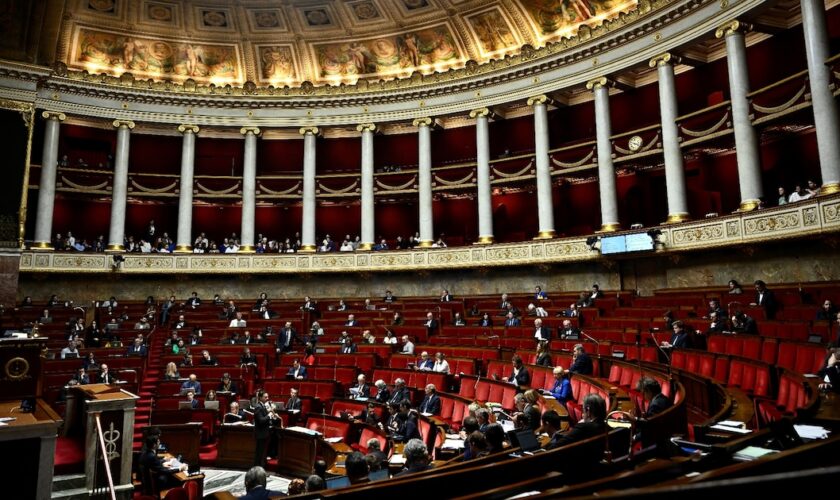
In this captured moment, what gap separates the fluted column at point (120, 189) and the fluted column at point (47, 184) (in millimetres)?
2122

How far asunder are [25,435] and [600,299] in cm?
1492

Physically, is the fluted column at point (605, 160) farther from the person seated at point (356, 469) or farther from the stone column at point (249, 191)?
the person seated at point (356, 469)

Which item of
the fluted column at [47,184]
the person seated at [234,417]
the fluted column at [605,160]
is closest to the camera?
the person seated at [234,417]

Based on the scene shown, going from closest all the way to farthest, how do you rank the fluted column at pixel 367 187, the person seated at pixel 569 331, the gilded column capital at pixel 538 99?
the person seated at pixel 569 331 < the gilded column capital at pixel 538 99 < the fluted column at pixel 367 187

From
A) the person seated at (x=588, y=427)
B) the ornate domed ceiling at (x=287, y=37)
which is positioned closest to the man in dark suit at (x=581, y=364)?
the person seated at (x=588, y=427)

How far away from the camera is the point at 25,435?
4.84m

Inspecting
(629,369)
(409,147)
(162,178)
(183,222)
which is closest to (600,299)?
(629,369)

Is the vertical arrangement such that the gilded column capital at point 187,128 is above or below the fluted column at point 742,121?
above

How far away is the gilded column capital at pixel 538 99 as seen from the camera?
21666 millimetres

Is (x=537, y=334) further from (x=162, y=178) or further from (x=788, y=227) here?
(x=162, y=178)

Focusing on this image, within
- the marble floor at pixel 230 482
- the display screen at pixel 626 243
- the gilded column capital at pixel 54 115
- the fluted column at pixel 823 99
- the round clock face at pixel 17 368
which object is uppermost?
the gilded column capital at pixel 54 115

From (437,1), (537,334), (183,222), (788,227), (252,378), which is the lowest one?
(252,378)

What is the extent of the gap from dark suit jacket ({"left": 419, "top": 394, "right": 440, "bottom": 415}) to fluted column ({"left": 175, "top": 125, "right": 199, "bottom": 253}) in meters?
17.0

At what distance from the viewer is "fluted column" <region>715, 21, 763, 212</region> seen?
1569cm
